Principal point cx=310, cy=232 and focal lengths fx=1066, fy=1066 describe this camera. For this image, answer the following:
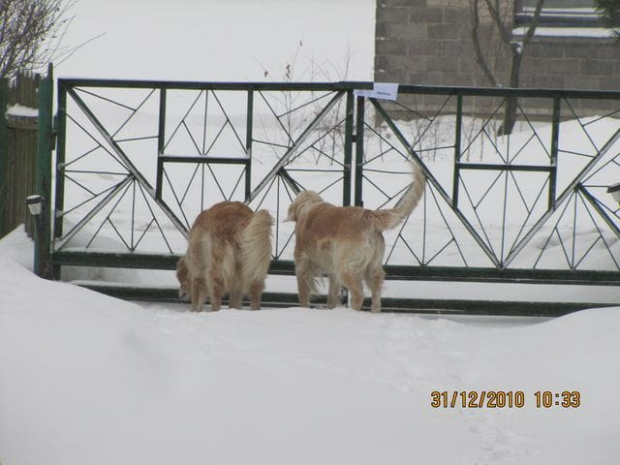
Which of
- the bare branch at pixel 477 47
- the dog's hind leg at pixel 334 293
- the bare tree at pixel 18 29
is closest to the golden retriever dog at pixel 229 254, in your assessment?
the dog's hind leg at pixel 334 293

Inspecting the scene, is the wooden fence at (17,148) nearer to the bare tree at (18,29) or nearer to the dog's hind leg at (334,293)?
the bare tree at (18,29)

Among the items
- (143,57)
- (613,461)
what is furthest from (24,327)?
(143,57)

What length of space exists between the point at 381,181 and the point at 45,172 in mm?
7116

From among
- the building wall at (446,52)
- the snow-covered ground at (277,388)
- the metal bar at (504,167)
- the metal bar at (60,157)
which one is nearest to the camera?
the snow-covered ground at (277,388)

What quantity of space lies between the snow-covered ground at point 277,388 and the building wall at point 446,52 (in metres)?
13.9

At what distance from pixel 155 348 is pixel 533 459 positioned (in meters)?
2.51

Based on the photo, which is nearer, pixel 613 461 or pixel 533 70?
pixel 613 461

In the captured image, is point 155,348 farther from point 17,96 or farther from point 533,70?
point 533,70

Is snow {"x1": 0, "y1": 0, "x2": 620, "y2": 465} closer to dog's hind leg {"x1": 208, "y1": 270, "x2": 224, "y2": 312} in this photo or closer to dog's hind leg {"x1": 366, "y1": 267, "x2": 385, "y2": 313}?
dog's hind leg {"x1": 366, "y1": 267, "x2": 385, "y2": 313}

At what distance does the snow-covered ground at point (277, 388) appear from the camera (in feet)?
17.2

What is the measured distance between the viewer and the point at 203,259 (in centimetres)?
926

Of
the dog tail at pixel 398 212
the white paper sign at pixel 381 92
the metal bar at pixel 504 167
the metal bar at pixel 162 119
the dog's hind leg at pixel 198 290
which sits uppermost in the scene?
the white paper sign at pixel 381 92

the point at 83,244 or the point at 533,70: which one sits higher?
the point at 533,70
